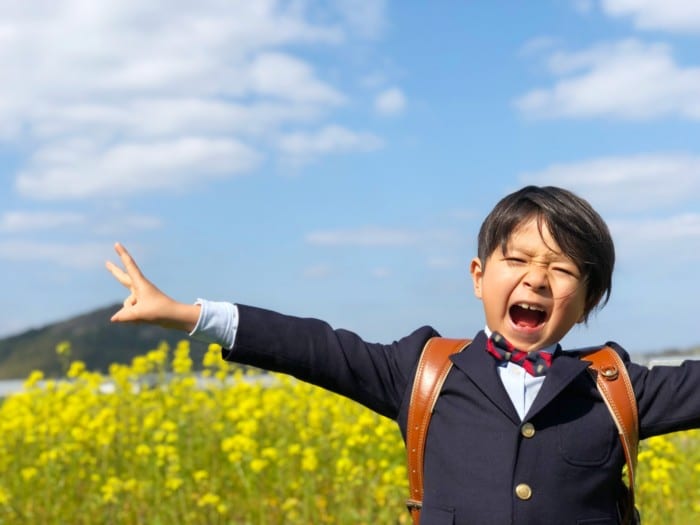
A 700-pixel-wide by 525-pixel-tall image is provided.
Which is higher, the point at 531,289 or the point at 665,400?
the point at 531,289

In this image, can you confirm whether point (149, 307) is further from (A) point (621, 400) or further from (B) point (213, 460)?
(B) point (213, 460)

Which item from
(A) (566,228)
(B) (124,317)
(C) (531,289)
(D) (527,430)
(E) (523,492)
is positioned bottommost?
(E) (523,492)

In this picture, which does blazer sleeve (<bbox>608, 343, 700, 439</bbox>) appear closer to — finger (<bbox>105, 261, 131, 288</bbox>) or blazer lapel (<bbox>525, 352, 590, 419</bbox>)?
blazer lapel (<bbox>525, 352, 590, 419</bbox>)

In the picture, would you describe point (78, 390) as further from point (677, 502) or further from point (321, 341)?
point (321, 341)

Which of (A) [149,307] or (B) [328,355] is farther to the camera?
(B) [328,355]

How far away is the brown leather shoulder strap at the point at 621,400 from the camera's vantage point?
2.57m

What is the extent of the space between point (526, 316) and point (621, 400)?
32 centimetres

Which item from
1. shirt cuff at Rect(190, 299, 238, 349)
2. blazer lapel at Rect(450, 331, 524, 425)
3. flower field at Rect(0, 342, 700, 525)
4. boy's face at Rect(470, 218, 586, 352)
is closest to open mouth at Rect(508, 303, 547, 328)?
boy's face at Rect(470, 218, 586, 352)

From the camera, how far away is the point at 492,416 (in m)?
2.52

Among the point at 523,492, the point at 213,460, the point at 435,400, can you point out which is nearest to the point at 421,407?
the point at 435,400

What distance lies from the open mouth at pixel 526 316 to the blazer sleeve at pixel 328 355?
253mm

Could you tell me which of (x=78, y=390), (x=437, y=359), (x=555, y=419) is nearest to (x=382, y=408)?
(x=437, y=359)

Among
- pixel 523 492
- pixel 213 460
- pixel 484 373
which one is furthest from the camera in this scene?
pixel 213 460

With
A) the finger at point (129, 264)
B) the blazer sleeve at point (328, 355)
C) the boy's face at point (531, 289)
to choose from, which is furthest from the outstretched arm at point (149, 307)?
the boy's face at point (531, 289)
